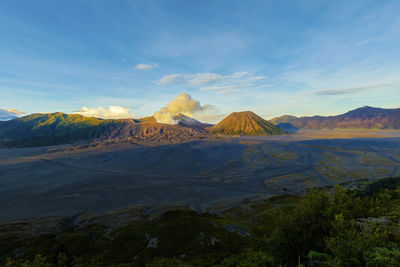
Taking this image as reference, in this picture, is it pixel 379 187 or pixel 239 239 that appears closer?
pixel 239 239

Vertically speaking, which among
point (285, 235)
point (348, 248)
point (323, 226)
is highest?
point (348, 248)

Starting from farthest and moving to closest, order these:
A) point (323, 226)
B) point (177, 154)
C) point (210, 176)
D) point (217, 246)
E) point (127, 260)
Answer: point (177, 154) < point (210, 176) < point (217, 246) < point (127, 260) < point (323, 226)

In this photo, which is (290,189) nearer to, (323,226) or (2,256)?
(323,226)

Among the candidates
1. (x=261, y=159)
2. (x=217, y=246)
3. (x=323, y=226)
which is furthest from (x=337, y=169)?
(x=323, y=226)

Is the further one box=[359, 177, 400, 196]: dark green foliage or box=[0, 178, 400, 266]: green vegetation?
box=[359, 177, 400, 196]: dark green foliage

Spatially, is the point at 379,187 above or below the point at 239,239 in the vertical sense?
above

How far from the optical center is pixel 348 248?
10.5 m

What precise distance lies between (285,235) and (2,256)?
5181 centimetres

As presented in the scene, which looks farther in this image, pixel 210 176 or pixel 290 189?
pixel 210 176

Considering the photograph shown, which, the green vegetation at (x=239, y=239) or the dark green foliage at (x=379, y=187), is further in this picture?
the dark green foliage at (x=379, y=187)

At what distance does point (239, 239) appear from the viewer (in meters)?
38.0

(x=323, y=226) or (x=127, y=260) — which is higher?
(x=323, y=226)

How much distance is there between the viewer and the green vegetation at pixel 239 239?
1341 cm

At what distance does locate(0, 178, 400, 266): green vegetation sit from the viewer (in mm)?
13406
